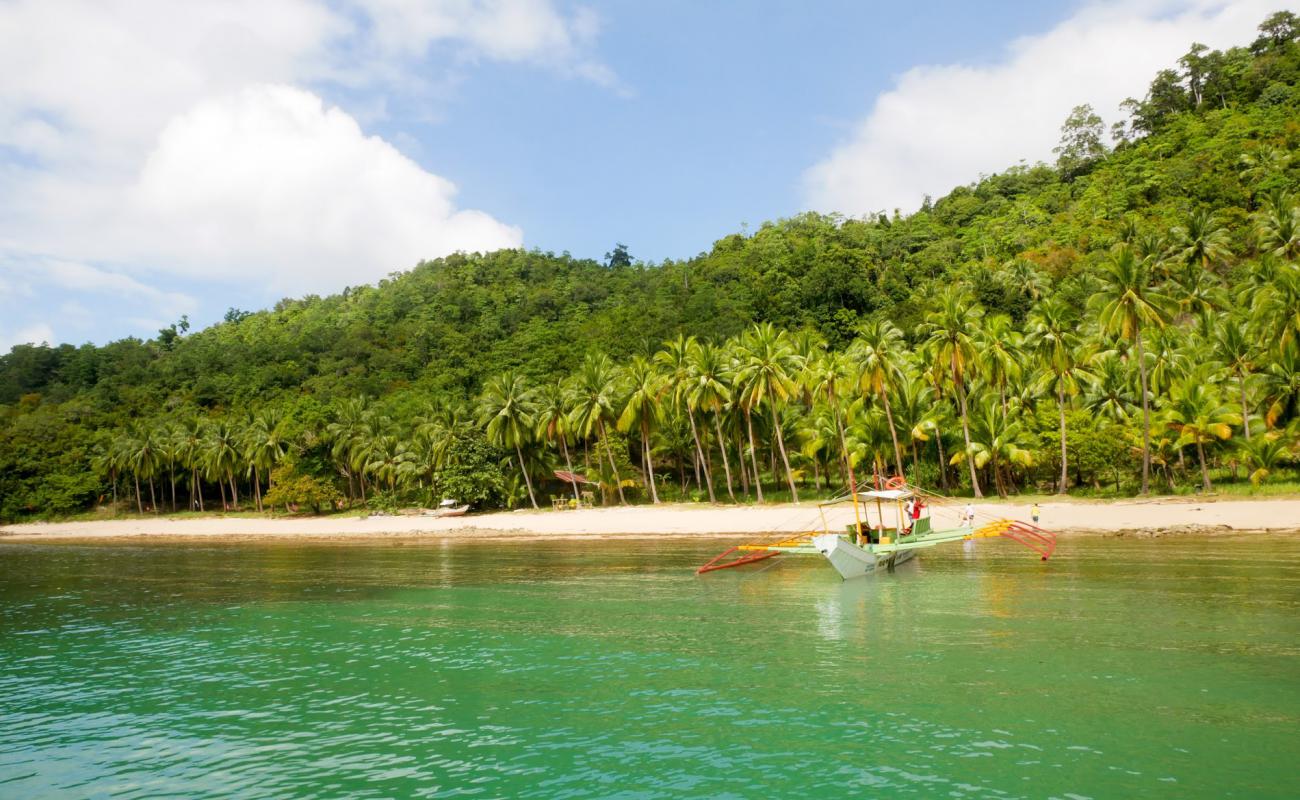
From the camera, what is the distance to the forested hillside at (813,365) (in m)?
49.0

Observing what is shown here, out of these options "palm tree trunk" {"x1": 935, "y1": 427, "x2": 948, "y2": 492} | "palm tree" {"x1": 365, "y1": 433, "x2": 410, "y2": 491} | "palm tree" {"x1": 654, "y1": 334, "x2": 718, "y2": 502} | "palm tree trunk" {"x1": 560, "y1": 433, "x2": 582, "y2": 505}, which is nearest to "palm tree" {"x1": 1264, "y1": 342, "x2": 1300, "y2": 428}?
"palm tree trunk" {"x1": 935, "y1": 427, "x2": 948, "y2": 492}

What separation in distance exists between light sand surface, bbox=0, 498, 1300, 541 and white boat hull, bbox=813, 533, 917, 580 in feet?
42.3

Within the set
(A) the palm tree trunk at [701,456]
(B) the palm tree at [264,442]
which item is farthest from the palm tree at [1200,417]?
(B) the palm tree at [264,442]

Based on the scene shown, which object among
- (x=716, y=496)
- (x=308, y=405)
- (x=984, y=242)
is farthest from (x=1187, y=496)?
(x=308, y=405)

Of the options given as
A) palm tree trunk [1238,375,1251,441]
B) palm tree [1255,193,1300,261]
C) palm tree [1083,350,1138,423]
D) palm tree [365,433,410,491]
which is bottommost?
palm tree trunk [1238,375,1251,441]

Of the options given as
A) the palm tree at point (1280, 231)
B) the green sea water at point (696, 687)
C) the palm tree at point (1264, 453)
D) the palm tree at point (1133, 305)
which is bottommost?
the green sea water at point (696, 687)

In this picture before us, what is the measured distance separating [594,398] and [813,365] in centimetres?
1792

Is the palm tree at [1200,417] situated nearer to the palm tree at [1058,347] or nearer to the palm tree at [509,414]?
the palm tree at [1058,347]

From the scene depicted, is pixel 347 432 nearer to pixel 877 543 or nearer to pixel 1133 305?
pixel 877 543

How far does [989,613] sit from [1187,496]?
27824 mm

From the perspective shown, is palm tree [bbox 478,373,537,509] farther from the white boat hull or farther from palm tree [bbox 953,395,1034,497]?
the white boat hull

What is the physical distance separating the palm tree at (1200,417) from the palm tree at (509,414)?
45.5 metres

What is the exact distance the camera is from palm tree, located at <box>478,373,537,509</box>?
6569 cm

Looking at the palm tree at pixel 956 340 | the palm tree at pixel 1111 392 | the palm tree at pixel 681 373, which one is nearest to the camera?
the palm tree at pixel 956 340
